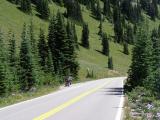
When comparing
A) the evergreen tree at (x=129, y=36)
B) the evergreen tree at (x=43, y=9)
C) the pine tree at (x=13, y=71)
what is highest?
the evergreen tree at (x=43, y=9)

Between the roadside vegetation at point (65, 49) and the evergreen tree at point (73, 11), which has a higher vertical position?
the evergreen tree at point (73, 11)

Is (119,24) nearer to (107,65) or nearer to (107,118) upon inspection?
(107,65)

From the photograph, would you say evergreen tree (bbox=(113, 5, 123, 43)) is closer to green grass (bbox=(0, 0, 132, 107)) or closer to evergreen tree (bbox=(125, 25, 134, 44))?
green grass (bbox=(0, 0, 132, 107))

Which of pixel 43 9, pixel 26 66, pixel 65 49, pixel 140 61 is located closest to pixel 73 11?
pixel 43 9

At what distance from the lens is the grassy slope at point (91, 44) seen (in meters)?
112

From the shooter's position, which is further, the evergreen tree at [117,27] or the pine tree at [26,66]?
the evergreen tree at [117,27]

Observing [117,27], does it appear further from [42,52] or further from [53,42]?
[42,52]

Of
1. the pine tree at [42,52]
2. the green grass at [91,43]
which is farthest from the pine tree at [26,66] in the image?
the green grass at [91,43]

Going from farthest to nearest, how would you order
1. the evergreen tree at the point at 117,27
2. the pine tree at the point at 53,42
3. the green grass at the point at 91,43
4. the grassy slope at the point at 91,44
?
the evergreen tree at the point at 117,27, the grassy slope at the point at 91,44, the green grass at the point at 91,43, the pine tree at the point at 53,42

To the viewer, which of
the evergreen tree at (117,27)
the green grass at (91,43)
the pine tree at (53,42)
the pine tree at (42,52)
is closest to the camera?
the pine tree at (42,52)

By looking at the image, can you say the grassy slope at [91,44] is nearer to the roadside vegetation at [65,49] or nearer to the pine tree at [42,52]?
the roadside vegetation at [65,49]

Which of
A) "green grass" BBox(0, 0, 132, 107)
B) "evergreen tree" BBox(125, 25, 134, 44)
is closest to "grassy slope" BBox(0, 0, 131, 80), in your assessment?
"green grass" BBox(0, 0, 132, 107)

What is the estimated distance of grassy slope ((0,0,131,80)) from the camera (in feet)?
368

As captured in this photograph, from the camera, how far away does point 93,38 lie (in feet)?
516
